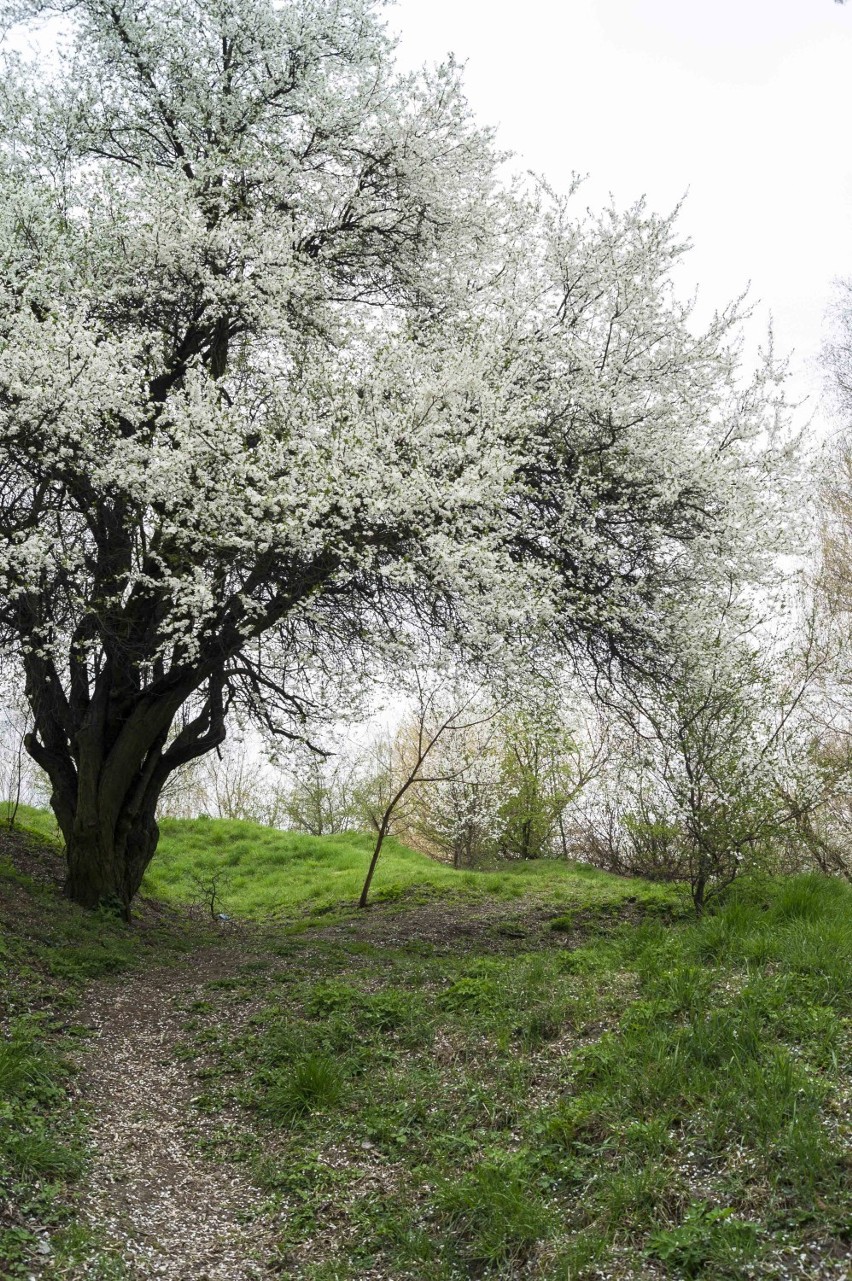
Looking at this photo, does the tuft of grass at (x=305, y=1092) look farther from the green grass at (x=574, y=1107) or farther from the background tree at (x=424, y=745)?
the background tree at (x=424, y=745)

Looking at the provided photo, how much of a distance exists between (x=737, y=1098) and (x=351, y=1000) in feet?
11.3

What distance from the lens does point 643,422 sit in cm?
1040

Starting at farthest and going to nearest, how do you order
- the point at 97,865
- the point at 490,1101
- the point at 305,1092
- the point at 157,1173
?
the point at 97,865
the point at 305,1092
the point at 490,1101
the point at 157,1173

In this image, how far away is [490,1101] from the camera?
16.9 ft

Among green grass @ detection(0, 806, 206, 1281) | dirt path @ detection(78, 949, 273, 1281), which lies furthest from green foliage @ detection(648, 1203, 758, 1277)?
green grass @ detection(0, 806, 206, 1281)

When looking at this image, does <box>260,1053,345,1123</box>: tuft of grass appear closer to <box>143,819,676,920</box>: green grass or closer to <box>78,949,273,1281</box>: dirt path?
<box>78,949,273,1281</box>: dirt path

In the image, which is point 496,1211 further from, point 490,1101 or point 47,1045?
point 47,1045

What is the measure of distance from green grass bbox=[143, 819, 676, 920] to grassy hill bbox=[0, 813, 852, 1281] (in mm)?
5266

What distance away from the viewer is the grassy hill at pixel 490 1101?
3.90 meters

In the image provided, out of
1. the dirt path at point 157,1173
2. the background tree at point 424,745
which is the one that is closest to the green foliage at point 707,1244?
the dirt path at point 157,1173

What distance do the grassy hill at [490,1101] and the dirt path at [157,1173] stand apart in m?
0.04

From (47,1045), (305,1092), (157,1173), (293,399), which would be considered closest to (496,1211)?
(305,1092)

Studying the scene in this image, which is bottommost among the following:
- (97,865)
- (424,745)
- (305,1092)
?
(305,1092)

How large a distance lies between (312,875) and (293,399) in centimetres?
1009
